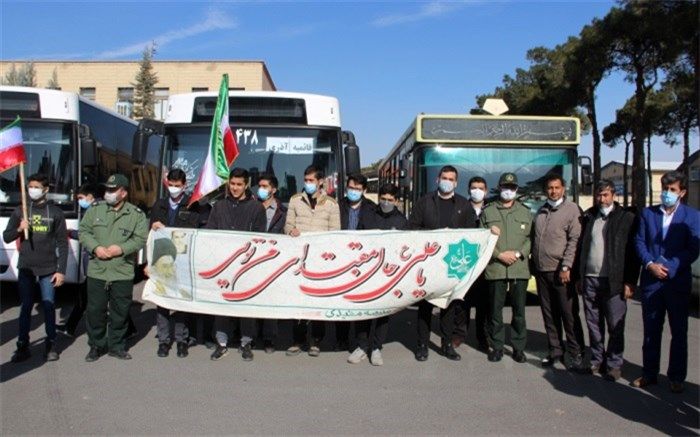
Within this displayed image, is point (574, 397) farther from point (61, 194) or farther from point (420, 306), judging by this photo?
point (61, 194)

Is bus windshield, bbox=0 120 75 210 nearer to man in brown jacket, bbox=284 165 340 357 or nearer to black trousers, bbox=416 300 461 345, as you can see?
man in brown jacket, bbox=284 165 340 357

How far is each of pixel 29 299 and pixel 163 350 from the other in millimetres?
1437

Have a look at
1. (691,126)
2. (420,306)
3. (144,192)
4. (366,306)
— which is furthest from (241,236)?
(691,126)

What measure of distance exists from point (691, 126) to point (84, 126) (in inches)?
1196

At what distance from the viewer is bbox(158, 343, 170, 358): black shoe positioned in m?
6.78

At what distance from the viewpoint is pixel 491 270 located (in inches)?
270

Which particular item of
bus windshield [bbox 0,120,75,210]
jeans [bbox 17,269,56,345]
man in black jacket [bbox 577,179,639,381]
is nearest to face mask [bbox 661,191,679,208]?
man in black jacket [bbox 577,179,639,381]

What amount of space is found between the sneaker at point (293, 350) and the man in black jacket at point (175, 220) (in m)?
1.07

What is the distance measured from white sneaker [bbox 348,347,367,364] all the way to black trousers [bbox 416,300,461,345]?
0.62 meters

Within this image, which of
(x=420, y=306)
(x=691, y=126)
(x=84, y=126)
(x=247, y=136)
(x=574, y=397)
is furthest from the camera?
(x=691, y=126)

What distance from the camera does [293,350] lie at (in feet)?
22.7

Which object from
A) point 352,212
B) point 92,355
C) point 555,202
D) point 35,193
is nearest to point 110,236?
point 35,193

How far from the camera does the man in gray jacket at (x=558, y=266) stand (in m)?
6.48

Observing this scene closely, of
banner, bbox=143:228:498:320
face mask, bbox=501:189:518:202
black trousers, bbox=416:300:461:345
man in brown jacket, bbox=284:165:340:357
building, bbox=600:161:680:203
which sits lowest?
black trousers, bbox=416:300:461:345
